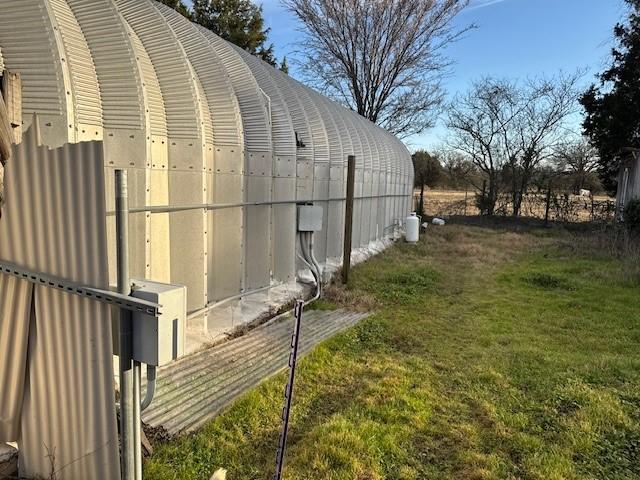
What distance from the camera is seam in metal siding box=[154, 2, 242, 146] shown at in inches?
190

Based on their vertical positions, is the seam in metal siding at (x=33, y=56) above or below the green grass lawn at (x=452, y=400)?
above

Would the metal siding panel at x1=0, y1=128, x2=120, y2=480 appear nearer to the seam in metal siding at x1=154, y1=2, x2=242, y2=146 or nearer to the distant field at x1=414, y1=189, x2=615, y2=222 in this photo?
the seam in metal siding at x1=154, y1=2, x2=242, y2=146

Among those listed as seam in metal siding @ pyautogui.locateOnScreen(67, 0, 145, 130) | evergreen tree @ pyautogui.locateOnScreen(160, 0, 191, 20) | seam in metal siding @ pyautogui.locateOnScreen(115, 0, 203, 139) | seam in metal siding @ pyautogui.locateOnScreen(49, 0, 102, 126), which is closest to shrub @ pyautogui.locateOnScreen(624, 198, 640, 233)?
seam in metal siding @ pyautogui.locateOnScreen(115, 0, 203, 139)

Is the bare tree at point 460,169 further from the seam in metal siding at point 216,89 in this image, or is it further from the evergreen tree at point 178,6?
the seam in metal siding at point 216,89

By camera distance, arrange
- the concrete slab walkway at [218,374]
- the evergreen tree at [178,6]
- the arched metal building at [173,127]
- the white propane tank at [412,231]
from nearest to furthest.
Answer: the arched metal building at [173,127]
the concrete slab walkway at [218,374]
the white propane tank at [412,231]
the evergreen tree at [178,6]

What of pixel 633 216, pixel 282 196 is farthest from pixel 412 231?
pixel 282 196

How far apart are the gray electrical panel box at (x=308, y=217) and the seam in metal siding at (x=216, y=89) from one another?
77.2 inches

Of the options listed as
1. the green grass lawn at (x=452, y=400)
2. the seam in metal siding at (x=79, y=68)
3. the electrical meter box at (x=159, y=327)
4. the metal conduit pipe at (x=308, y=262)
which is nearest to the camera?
the electrical meter box at (x=159, y=327)

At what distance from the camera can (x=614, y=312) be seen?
22.5ft

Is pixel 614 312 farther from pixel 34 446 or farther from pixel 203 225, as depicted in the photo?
pixel 34 446

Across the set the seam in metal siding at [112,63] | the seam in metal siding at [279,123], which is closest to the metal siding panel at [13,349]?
the seam in metal siding at [112,63]

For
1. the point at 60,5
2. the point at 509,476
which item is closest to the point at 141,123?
the point at 60,5

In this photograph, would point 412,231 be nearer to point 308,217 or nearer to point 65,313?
point 308,217

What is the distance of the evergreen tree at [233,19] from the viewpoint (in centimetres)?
1955
